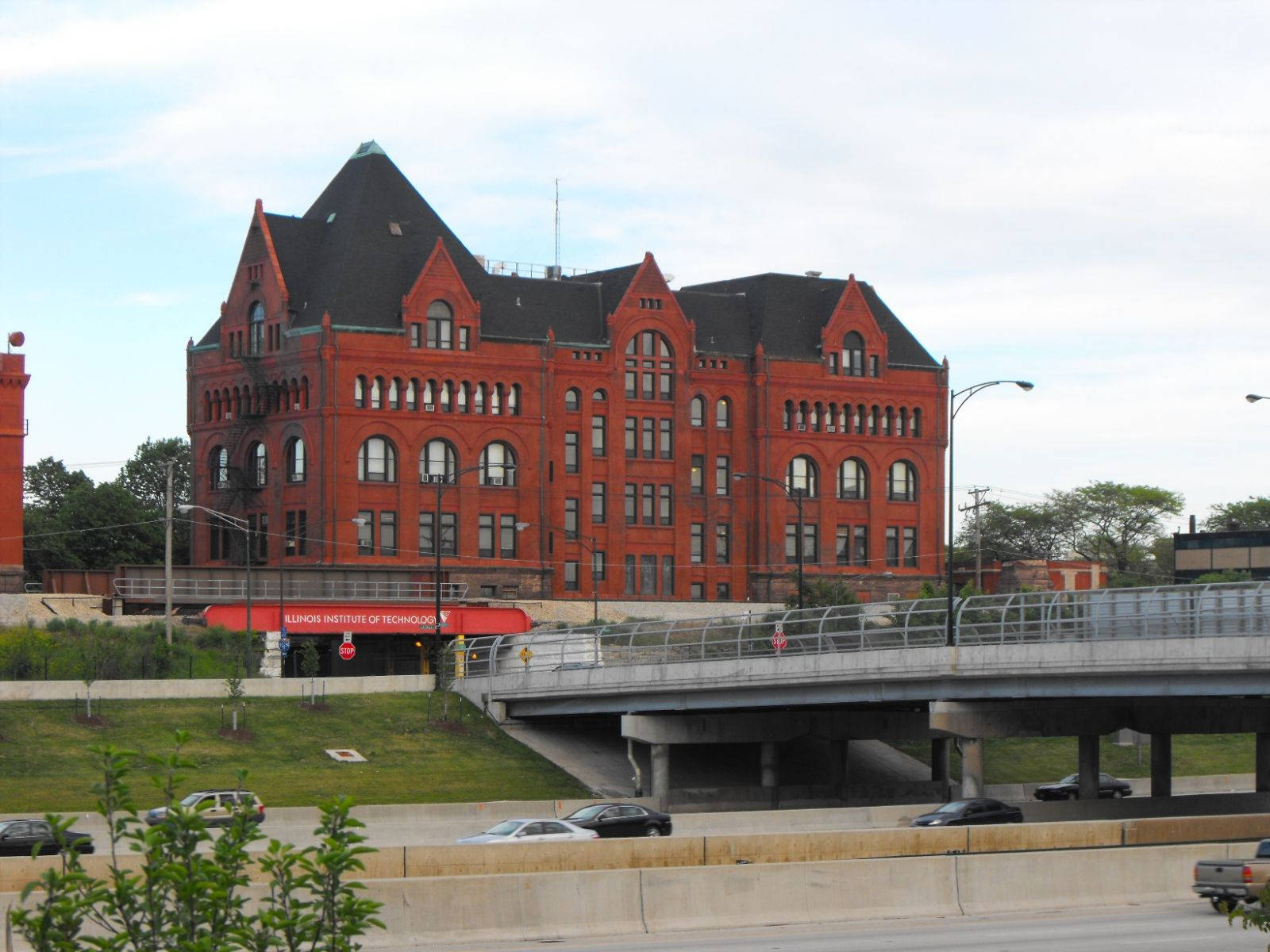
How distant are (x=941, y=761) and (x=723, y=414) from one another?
47.3 meters

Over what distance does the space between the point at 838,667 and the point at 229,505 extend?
5964 cm

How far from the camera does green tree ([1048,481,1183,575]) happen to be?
169625mm

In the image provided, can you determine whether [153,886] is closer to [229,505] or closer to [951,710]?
[951,710]

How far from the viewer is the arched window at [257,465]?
352 feet

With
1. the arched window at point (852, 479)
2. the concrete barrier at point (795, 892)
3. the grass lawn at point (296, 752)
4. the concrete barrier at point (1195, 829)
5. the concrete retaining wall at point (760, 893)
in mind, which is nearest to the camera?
the concrete retaining wall at point (760, 893)

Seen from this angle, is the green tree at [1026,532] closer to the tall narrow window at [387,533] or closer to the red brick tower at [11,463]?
the tall narrow window at [387,533]

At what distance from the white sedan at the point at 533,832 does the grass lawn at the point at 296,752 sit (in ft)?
50.4

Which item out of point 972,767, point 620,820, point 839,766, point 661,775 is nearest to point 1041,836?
point 620,820

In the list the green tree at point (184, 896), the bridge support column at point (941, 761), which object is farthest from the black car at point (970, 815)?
the green tree at point (184, 896)

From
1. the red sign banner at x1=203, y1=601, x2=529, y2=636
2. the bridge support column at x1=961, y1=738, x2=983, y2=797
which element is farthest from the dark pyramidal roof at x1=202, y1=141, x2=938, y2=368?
the bridge support column at x1=961, y1=738, x2=983, y2=797

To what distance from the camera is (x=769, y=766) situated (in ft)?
221

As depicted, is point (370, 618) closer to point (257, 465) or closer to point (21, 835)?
point (257, 465)

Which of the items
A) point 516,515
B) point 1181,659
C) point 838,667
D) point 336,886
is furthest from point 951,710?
point 516,515

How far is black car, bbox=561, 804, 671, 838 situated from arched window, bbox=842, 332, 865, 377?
6887 centimetres
